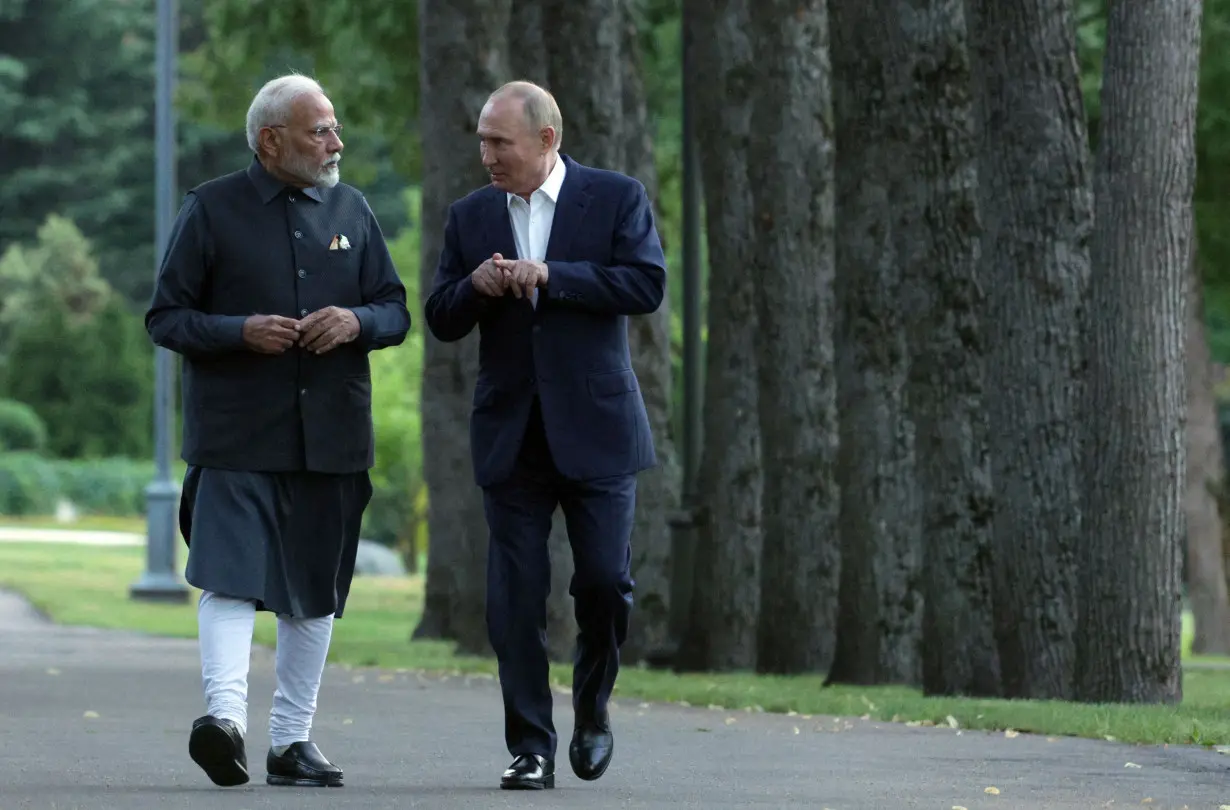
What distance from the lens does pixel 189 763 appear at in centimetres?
940

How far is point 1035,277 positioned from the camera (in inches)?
516

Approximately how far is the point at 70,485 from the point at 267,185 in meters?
54.0

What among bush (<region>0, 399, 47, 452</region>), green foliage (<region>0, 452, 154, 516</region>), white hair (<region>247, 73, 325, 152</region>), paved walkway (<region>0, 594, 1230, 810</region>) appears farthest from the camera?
bush (<region>0, 399, 47, 452</region>)

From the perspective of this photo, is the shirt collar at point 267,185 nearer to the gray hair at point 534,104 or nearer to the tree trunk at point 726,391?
the gray hair at point 534,104

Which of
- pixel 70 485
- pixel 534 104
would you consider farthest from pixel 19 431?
pixel 534 104

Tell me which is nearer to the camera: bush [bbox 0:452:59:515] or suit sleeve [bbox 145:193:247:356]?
suit sleeve [bbox 145:193:247:356]

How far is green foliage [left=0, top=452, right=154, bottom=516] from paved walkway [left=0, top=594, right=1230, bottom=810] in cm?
4692

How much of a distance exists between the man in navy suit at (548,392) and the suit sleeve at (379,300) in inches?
5.4

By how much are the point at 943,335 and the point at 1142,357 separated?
1321mm

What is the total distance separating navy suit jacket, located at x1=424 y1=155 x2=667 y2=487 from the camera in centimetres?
845

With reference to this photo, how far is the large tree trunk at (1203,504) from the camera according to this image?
2789cm

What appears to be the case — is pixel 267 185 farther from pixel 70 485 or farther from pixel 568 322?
pixel 70 485

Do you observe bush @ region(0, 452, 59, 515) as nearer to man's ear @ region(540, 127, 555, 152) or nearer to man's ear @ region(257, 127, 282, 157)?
man's ear @ region(257, 127, 282, 157)

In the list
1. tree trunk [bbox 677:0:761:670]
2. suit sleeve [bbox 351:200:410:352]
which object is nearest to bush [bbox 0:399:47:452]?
tree trunk [bbox 677:0:761:670]
